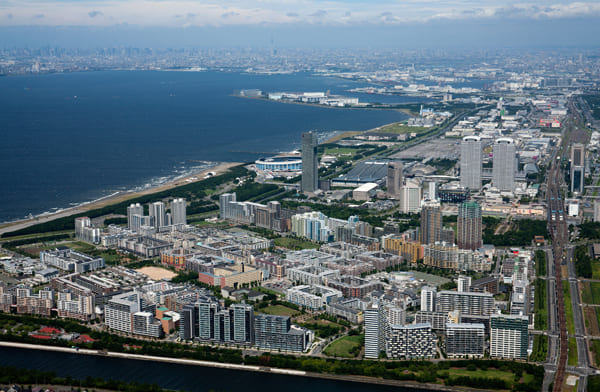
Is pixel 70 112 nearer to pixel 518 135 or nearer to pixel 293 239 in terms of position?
pixel 518 135

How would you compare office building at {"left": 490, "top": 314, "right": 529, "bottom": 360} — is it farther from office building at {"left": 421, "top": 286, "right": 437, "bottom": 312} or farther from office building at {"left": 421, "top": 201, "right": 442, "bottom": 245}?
office building at {"left": 421, "top": 201, "right": 442, "bottom": 245}

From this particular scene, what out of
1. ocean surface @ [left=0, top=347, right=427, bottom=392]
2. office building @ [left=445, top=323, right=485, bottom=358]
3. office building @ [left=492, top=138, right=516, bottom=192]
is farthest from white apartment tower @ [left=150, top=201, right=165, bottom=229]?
office building @ [left=492, top=138, right=516, bottom=192]

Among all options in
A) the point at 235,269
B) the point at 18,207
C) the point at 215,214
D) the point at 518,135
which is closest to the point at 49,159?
the point at 18,207

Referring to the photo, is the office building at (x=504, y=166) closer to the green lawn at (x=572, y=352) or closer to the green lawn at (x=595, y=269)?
the green lawn at (x=595, y=269)

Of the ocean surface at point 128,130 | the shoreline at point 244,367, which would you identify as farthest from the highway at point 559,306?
the ocean surface at point 128,130

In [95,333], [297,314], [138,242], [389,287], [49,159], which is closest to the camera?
[95,333]
